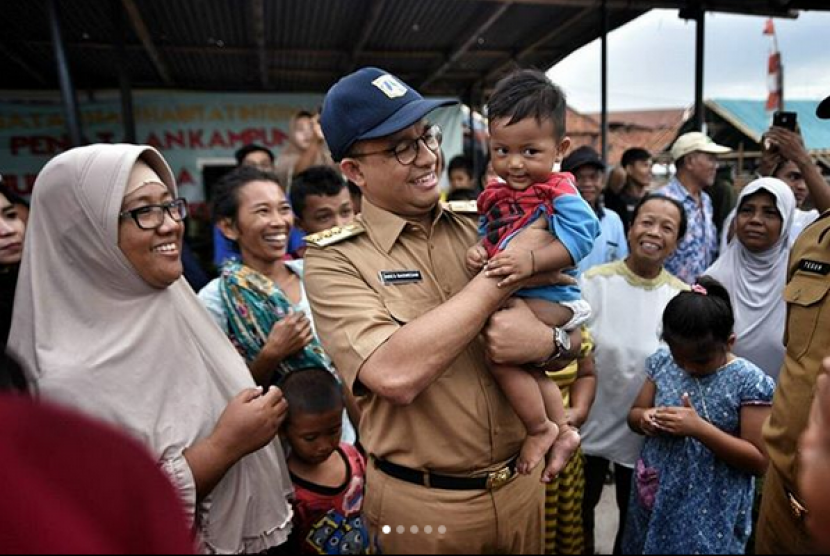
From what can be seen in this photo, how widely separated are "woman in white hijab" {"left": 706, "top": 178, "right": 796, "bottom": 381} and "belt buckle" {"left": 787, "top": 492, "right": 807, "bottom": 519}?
1423 millimetres

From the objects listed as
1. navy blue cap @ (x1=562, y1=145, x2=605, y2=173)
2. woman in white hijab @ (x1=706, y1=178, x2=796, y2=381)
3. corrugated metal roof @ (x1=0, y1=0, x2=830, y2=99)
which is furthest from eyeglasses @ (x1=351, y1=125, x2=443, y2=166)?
corrugated metal roof @ (x1=0, y1=0, x2=830, y2=99)

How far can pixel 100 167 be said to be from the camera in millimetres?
1675

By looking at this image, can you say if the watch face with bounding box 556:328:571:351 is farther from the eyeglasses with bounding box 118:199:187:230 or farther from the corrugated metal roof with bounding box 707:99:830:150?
the corrugated metal roof with bounding box 707:99:830:150

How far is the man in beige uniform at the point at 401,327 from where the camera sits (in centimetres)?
152

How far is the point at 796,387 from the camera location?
193 cm

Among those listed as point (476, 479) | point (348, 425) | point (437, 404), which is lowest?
point (348, 425)

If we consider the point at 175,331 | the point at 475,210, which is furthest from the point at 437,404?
the point at 175,331

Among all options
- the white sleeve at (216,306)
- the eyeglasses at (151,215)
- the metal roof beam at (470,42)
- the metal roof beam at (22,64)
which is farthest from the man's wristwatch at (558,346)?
the metal roof beam at (22,64)

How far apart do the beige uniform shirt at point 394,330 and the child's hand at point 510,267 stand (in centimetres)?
26

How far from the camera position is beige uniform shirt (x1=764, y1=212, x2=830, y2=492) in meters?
1.89

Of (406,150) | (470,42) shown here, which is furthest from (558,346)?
(470,42)

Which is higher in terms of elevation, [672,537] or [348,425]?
[348,425]

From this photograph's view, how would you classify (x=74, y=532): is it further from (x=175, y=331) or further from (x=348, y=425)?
(x=348, y=425)

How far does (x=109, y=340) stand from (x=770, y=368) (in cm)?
346
